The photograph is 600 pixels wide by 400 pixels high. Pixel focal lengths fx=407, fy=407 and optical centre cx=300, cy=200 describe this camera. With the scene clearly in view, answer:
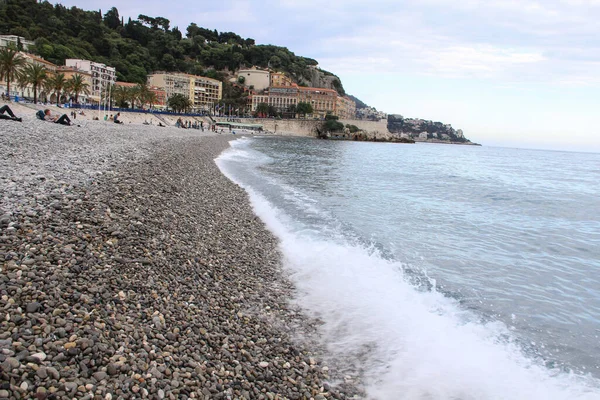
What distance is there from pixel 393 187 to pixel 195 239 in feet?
67.4

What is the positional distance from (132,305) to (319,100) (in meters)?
171

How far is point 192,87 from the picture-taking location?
147 m

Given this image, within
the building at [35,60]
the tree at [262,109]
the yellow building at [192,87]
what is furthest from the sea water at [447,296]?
the tree at [262,109]

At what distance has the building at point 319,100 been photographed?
555ft

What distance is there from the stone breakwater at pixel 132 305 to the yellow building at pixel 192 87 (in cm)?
13682

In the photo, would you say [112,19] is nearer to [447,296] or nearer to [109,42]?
Answer: [109,42]

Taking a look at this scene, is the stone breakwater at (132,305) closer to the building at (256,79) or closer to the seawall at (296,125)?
the seawall at (296,125)

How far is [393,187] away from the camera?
1078 inches

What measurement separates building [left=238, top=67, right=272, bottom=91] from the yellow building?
2009 cm

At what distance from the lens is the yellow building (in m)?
142

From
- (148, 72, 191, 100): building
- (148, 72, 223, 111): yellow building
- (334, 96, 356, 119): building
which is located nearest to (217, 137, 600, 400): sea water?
(148, 72, 223, 111): yellow building

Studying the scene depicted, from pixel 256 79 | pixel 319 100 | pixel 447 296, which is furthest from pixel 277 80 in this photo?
pixel 447 296

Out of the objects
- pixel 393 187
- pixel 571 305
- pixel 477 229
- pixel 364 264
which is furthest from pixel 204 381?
pixel 393 187

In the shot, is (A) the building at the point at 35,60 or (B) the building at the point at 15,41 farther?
(B) the building at the point at 15,41
